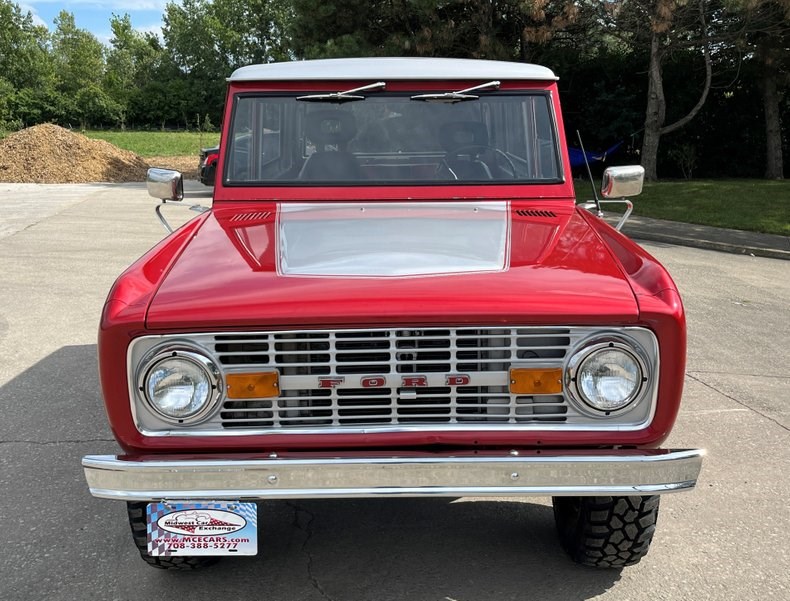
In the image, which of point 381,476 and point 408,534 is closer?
point 381,476

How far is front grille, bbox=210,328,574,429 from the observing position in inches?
101

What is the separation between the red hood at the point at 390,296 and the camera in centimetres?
251

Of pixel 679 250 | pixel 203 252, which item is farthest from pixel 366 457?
pixel 679 250

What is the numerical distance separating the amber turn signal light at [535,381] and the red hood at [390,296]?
0.16m

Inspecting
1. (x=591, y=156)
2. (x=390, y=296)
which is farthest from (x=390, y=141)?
(x=591, y=156)

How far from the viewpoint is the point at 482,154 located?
3930mm

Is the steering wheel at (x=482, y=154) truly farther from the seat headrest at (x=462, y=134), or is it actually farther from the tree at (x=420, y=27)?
the tree at (x=420, y=27)

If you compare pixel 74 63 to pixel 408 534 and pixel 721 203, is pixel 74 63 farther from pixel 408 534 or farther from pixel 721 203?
pixel 408 534

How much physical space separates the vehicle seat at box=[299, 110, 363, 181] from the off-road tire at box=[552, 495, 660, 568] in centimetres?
182

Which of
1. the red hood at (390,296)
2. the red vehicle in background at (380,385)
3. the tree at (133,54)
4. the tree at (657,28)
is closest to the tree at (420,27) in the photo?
the tree at (657,28)

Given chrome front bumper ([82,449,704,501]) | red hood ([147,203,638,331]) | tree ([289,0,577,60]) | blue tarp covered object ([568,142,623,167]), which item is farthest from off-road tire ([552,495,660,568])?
blue tarp covered object ([568,142,623,167])

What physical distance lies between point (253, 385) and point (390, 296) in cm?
51

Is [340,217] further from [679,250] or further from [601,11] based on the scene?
[601,11]

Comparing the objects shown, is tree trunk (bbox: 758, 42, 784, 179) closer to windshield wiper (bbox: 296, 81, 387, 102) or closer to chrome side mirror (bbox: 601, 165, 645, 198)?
chrome side mirror (bbox: 601, 165, 645, 198)
